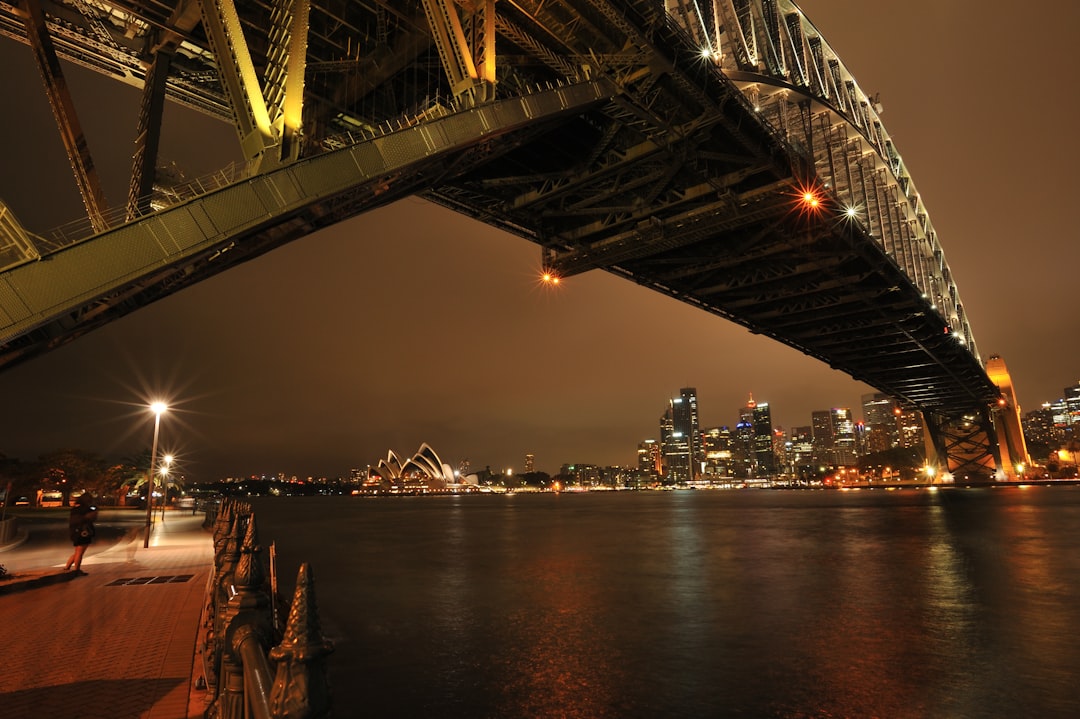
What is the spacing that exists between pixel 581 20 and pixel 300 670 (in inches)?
695

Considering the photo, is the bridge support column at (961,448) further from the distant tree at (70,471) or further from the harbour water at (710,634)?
the distant tree at (70,471)

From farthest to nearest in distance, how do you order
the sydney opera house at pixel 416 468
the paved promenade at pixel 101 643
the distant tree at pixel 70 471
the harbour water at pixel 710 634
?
the sydney opera house at pixel 416 468, the distant tree at pixel 70 471, the harbour water at pixel 710 634, the paved promenade at pixel 101 643

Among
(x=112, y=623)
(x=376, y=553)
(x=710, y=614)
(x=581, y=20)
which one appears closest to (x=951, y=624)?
(x=710, y=614)

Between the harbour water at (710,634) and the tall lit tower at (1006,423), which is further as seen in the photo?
the tall lit tower at (1006,423)

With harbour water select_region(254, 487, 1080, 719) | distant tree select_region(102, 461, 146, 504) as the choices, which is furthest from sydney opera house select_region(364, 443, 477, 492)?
harbour water select_region(254, 487, 1080, 719)

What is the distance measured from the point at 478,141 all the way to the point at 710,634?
12009 millimetres

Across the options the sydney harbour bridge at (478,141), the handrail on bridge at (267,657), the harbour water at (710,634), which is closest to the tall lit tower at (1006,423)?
the sydney harbour bridge at (478,141)

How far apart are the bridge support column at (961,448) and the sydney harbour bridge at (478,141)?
70380 mm

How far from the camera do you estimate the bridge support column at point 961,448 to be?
9600 centimetres

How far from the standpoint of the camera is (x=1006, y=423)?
293 feet

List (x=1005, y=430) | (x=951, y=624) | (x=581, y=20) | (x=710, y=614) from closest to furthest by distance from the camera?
(x=951, y=624), (x=710, y=614), (x=581, y=20), (x=1005, y=430)

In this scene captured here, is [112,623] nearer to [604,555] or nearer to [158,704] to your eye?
[158,704]

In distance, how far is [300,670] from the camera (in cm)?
218

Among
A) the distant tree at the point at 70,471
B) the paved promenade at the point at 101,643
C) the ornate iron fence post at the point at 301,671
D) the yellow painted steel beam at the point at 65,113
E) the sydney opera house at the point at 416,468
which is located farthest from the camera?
the sydney opera house at the point at 416,468
